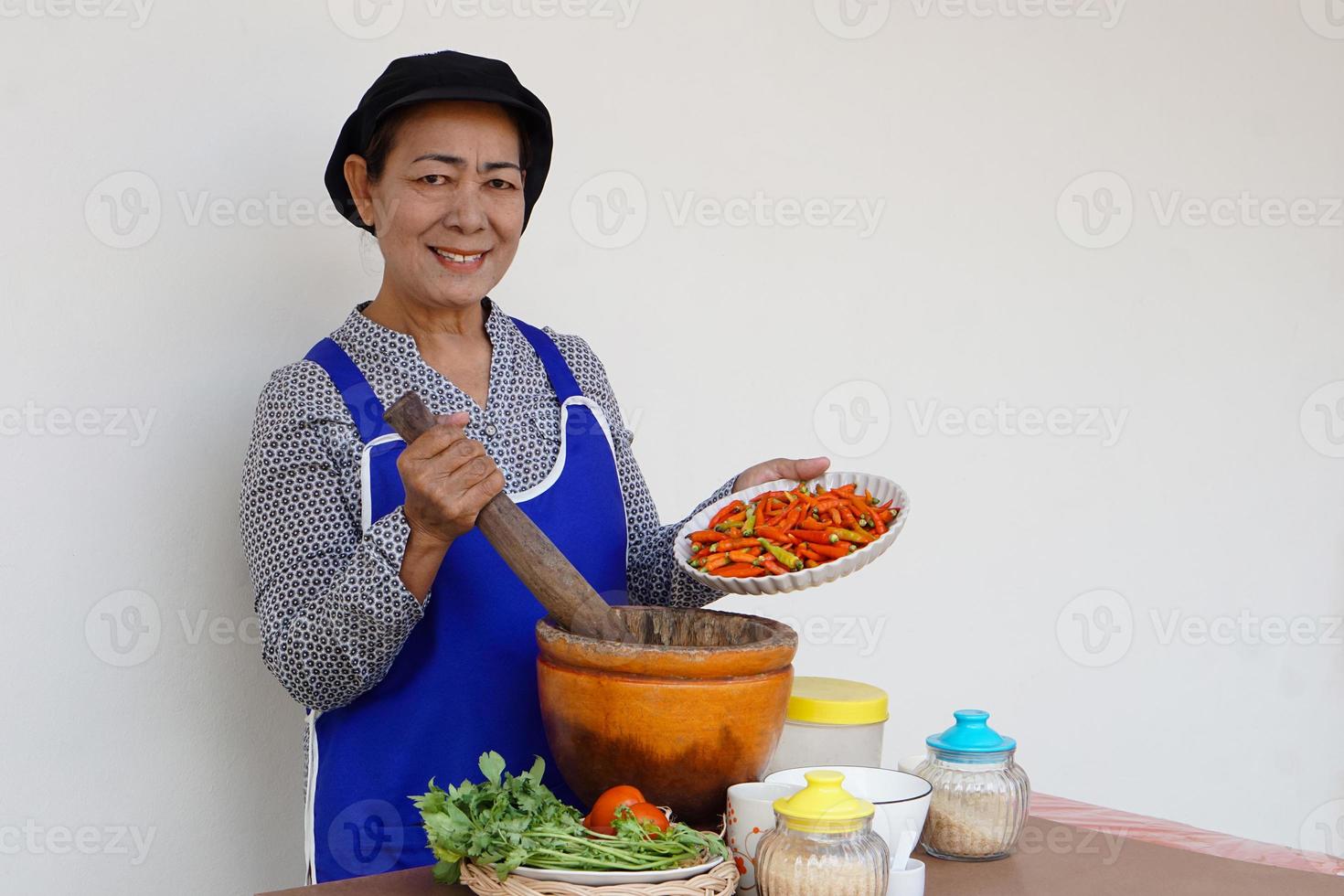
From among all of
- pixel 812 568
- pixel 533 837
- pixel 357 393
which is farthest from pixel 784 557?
pixel 357 393

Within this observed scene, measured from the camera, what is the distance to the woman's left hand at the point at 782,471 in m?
2.10

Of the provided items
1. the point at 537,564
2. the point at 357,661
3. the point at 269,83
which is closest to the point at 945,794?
the point at 537,564

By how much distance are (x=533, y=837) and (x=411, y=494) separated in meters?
0.49

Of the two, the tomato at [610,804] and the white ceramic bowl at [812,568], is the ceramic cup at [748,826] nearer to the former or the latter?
the tomato at [610,804]

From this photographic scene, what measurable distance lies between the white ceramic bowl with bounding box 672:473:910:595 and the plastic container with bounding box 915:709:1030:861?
248mm

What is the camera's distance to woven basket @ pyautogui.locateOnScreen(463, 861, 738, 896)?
4.39 feet

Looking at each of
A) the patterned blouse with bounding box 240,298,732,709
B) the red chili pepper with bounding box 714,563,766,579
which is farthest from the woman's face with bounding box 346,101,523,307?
the red chili pepper with bounding box 714,563,766,579

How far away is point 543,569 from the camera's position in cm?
170

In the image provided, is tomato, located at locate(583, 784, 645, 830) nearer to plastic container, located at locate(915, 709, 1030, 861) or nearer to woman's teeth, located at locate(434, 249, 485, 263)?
plastic container, located at locate(915, 709, 1030, 861)

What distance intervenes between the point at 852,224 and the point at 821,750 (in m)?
1.72

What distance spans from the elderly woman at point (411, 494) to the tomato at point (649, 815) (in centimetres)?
45

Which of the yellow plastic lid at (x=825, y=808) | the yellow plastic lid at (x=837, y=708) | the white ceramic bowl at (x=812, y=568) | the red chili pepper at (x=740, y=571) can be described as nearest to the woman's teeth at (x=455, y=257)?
the white ceramic bowl at (x=812, y=568)

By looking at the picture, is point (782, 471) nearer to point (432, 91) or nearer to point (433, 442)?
point (433, 442)

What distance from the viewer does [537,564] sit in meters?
1.70
